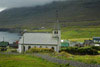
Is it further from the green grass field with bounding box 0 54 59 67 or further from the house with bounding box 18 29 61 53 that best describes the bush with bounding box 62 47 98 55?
the green grass field with bounding box 0 54 59 67

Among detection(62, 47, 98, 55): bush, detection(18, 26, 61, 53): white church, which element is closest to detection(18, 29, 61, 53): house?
detection(18, 26, 61, 53): white church

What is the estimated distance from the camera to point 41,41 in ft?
259

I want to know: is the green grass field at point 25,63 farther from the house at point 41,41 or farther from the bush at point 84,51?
the house at point 41,41

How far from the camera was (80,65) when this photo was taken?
27797mm

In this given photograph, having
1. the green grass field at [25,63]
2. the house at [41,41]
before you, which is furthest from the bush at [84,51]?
the green grass field at [25,63]

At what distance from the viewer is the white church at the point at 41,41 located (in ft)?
256

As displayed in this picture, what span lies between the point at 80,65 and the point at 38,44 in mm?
51491

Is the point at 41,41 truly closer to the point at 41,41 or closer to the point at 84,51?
the point at 41,41

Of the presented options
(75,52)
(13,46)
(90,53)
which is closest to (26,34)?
(13,46)

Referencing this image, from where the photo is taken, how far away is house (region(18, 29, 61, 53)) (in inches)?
3073

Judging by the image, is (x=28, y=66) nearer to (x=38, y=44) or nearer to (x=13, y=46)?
(x=38, y=44)

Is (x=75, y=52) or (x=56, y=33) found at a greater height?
(x=56, y=33)

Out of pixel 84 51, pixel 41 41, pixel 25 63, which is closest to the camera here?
pixel 25 63

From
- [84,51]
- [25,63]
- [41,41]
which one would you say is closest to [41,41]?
[41,41]
